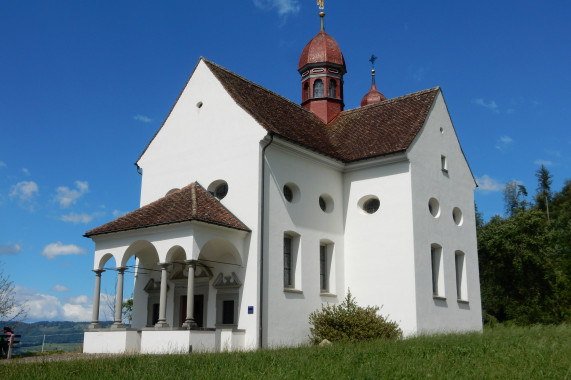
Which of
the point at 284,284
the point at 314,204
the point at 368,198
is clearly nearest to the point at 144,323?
the point at 284,284

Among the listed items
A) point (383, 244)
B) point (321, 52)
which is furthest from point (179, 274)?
point (321, 52)

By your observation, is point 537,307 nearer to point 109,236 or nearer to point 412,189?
point 412,189

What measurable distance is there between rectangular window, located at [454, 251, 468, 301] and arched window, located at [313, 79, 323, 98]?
9.99 metres

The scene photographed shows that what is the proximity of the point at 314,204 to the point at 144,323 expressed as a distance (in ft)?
25.3

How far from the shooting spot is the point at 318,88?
2914cm

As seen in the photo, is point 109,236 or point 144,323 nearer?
point 109,236

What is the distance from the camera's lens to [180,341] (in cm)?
1755

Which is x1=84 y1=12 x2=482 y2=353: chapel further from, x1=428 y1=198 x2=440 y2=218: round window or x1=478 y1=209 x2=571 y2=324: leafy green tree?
x1=478 y1=209 x2=571 y2=324: leafy green tree

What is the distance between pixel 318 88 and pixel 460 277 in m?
11.2

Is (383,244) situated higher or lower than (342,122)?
lower

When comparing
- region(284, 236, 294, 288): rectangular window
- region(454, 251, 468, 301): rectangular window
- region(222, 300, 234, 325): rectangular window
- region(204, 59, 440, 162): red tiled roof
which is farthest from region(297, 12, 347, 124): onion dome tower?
region(222, 300, 234, 325): rectangular window

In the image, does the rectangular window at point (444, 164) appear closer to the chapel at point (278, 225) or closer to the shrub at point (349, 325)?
the chapel at point (278, 225)

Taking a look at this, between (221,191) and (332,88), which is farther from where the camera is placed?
(332,88)

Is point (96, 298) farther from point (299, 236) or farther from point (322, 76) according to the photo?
point (322, 76)
